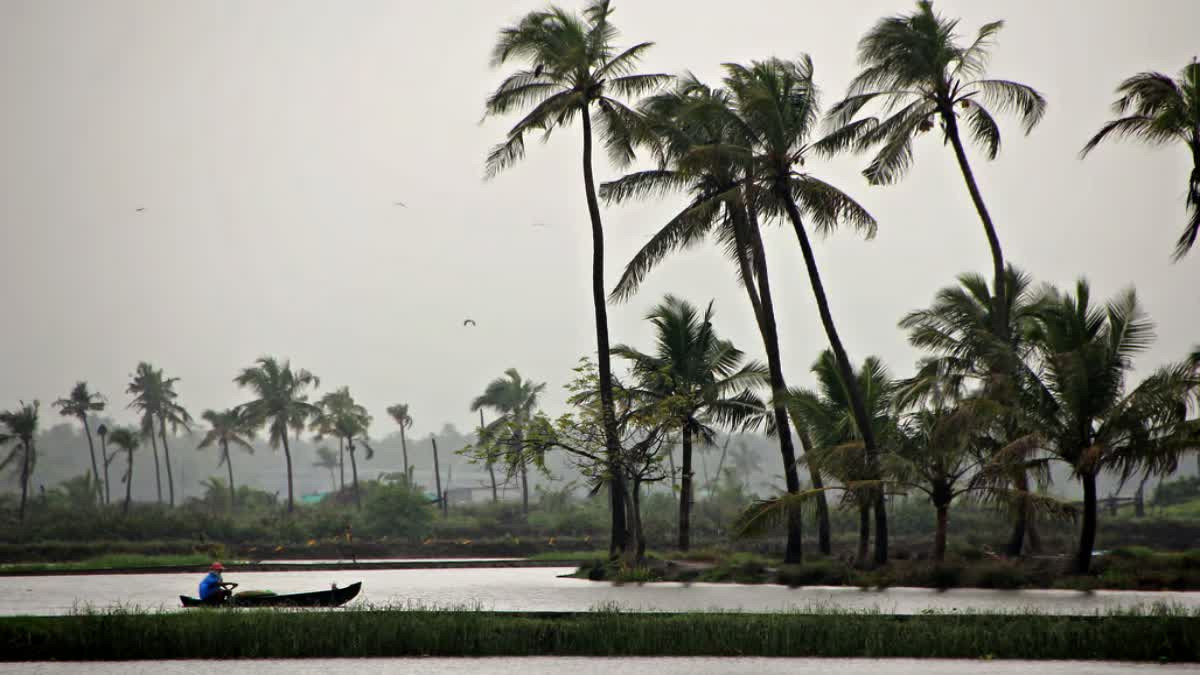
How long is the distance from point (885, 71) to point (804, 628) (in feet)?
62.8

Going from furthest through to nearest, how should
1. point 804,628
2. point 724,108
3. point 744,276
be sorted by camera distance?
point 744,276
point 724,108
point 804,628

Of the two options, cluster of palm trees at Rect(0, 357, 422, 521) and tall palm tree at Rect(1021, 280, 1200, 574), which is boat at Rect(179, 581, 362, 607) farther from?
cluster of palm trees at Rect(0, 357, 422, 521)

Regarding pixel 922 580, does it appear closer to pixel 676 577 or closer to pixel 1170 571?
pixel 1170 571

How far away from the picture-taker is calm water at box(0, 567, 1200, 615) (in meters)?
20.1

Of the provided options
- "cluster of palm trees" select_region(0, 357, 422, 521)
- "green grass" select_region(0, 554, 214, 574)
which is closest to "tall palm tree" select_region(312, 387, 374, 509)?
"cluster of palm trees" select_region(0, 357, 422, 521)

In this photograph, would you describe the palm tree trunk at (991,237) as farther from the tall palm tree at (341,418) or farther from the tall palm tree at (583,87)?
the tall palm tree at (341,418)

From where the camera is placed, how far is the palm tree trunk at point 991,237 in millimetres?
29188

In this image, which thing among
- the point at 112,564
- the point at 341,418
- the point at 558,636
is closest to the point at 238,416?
the point at 341,418

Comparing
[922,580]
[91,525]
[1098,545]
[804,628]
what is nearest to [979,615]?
[804,628]

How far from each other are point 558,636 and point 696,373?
20.2 metres

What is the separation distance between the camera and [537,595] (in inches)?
976

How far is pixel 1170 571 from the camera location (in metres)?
22.9

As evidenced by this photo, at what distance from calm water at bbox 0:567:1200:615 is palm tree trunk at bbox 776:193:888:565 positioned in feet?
11.4

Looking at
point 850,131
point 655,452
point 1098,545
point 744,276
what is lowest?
point 1098,545
